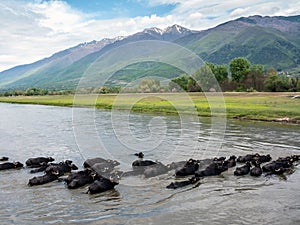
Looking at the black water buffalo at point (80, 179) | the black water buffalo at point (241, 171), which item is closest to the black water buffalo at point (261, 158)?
the black water buffalo at point (241, 171)

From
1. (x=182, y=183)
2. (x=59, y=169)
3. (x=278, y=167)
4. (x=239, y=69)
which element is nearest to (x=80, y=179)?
(x=59, y=169)

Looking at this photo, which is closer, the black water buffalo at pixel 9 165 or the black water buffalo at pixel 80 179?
the black water buffalo at pixel 80 179

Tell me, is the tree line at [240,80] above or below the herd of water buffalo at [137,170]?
above

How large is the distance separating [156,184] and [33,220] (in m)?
5.59

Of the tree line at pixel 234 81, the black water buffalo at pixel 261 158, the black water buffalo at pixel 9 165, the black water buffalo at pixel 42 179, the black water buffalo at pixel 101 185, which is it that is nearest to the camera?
the black water buffalo at pixel 101 185

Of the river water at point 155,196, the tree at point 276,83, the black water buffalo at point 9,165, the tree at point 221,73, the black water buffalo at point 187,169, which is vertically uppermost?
the tree at point 221,73

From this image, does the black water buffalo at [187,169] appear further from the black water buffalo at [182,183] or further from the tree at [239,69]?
the tree at [239,69]

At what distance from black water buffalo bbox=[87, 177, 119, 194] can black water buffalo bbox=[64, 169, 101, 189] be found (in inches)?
24.1

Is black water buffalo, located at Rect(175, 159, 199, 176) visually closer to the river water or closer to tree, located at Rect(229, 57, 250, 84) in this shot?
the river water

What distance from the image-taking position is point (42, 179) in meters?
15.6

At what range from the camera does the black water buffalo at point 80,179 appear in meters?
14.9

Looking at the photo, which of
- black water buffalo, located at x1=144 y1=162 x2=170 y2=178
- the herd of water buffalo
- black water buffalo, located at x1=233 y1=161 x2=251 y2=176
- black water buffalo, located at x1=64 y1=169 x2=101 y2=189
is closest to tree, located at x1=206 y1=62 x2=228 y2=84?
the herd of water buffalo

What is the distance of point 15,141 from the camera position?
94.4ft

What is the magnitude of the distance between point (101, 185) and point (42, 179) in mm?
2960
